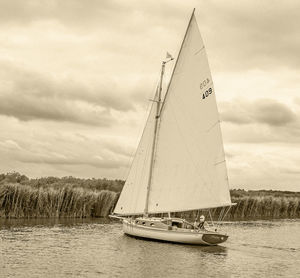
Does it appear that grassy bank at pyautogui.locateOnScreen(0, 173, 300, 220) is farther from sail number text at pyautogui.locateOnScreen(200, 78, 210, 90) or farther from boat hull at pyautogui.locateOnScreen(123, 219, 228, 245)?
sail number text at pyautogui.locateOnScreen(200, 78, 210, 90)

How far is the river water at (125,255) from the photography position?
3047 centimetres

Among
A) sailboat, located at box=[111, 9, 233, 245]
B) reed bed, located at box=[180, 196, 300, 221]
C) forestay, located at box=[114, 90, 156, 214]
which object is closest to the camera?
sailboat, located at box=[111, 9, 233, 245]

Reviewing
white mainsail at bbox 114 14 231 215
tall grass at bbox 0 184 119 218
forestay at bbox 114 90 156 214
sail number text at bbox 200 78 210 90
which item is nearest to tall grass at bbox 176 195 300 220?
tall grass at bbox 0 184 119 218

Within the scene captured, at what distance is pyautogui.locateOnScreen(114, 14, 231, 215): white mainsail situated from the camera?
4166 centimetres

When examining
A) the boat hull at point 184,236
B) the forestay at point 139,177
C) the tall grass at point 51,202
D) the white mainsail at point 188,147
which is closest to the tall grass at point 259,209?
the tall grass at point 51,202

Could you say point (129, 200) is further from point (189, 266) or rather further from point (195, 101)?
point (189, 266)

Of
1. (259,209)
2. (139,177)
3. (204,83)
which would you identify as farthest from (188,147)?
(259,209)

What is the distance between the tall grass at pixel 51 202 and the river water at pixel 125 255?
6.54m

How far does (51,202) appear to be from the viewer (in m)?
61.9

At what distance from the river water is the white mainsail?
3803 millimetres

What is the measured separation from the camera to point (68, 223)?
56875mm

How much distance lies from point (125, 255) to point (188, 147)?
37.2 feet

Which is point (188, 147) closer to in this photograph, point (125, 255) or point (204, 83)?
point (204, 83)

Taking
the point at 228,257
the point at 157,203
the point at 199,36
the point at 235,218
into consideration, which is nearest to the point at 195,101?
the point at 199,36
